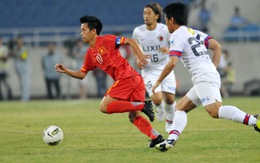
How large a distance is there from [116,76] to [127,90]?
1.09ft

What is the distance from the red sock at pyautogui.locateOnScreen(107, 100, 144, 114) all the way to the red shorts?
135 millimetres

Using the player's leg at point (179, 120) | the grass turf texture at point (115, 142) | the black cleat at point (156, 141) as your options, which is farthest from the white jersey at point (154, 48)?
the player's leg at point (179, 120)

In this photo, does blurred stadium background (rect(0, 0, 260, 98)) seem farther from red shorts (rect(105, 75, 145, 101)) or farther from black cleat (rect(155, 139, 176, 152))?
black cleat (rect(155, 139, 176, 152))

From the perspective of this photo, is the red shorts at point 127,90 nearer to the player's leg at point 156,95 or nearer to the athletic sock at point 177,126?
the athletic sock at point 177,126

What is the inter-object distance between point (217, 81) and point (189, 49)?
60 centimetres

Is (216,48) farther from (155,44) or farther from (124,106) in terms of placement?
(155,44)

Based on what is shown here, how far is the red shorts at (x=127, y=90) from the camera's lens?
35.0 ft

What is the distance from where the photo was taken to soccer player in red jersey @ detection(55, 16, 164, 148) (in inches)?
413

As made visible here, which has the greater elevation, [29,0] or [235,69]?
[29,0]

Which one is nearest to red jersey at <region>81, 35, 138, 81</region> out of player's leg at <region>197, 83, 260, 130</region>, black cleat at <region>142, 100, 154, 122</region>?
black cleat at <region>142, 100, 154, 122</region>

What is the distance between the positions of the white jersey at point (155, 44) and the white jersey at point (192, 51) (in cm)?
381

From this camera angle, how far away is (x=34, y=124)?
15672 millimetres

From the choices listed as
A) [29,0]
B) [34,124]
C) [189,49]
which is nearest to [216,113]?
[189,49]

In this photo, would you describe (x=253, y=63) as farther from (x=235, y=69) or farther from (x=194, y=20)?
(x=194, y=20)
